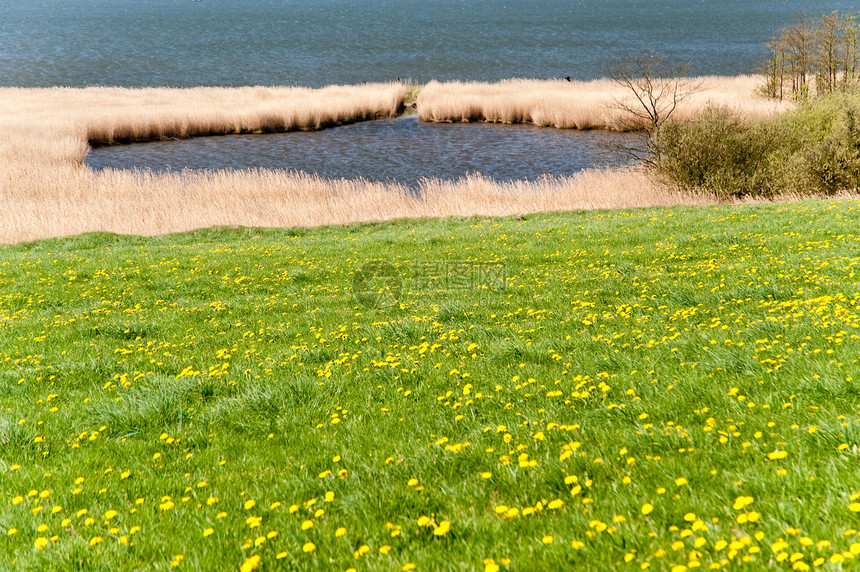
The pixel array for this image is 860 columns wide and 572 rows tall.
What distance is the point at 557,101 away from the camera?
2167 inches

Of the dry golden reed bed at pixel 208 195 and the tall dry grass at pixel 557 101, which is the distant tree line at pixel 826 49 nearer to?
the tall dry grass at pixel 557 101

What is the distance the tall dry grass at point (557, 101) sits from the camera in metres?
50.3

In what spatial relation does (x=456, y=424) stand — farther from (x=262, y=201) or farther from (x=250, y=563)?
(x=262, y=201)

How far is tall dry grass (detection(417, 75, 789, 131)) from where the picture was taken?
50281mm

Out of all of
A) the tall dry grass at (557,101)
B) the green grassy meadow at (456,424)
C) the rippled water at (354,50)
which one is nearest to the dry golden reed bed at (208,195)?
the tall dry grass at (557,101)

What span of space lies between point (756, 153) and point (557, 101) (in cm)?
3065

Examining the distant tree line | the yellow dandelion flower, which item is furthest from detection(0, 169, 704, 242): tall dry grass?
the yellow dandelion flower

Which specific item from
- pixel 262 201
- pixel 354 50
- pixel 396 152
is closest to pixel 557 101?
pixel 396 152

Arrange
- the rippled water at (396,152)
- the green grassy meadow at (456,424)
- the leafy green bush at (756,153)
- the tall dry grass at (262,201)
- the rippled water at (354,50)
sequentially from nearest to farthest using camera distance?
the green grassy meadow at (456,424) → the leafy green bush at (756,153) → the tall dry grass at (262,201) → the rippled water at (396,152) → the rippled water at (354,50)

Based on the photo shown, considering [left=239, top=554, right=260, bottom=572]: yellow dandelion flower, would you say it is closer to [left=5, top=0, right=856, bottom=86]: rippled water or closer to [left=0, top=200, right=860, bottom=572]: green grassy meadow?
[left=0, top=200, right=860, bottom=572]: green grassy meadow

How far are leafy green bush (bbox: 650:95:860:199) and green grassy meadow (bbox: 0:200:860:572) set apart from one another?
1526 cm

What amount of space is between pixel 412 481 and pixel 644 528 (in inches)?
73.0

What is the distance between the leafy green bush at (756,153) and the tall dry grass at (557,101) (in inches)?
750

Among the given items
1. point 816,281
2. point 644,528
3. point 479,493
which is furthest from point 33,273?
point 816,281
